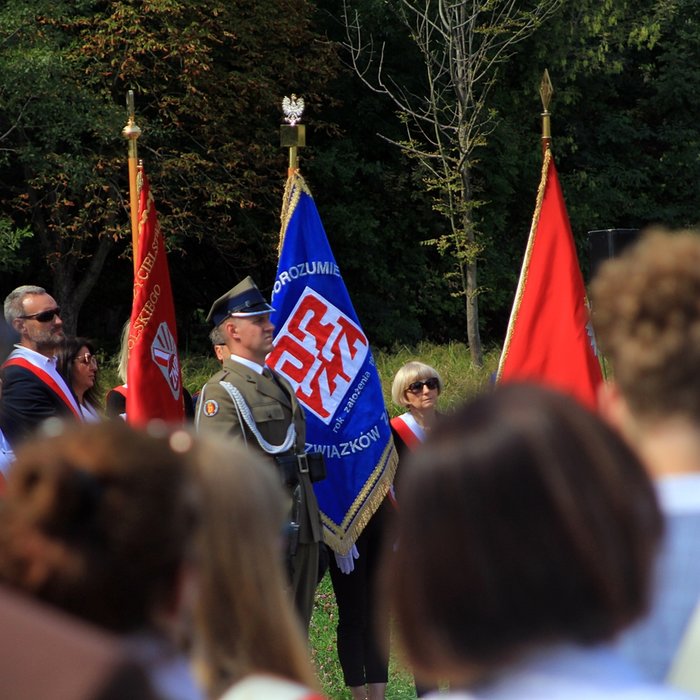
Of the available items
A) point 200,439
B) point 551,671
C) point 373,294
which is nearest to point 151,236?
point 200,439

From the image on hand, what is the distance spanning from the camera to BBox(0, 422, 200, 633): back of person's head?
50.3 inches

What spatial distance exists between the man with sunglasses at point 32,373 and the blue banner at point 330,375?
1036mm

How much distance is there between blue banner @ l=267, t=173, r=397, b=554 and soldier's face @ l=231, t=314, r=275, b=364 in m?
0.51

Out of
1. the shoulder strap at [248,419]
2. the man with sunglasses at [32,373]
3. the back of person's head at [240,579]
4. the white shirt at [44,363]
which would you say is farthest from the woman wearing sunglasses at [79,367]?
the back of person's head at [240,579]

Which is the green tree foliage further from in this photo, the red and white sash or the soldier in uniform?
the soldier in uniform

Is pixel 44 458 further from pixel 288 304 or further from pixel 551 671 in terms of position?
pixel 288 304

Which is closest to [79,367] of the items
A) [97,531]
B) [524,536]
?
[97,531]

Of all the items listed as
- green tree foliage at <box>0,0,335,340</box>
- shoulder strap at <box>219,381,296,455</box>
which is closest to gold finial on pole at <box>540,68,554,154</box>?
shoulder strap at <box>219,381,296,455</box>

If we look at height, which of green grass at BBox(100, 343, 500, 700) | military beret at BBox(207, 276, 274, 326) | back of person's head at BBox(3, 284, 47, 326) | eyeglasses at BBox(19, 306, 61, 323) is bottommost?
green grass at BBox(100, 343, 500, 700)

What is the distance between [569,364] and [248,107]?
13113 mm

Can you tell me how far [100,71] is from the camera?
16.0 m

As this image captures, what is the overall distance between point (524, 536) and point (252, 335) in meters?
3.98

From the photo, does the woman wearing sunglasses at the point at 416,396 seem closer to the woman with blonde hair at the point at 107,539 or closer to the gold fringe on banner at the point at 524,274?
the gold fringe on banner at the point at 524,274

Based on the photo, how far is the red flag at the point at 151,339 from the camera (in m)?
5.84
